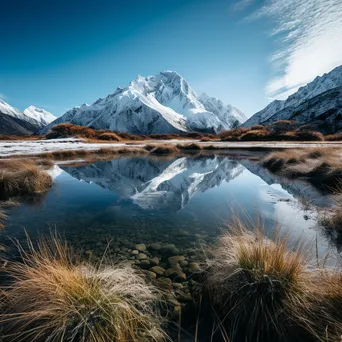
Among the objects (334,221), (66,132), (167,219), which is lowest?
(167,219)

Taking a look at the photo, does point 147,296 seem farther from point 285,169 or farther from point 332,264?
point 285,169

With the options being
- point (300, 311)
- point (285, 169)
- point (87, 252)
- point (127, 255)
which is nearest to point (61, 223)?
point (87, 252)

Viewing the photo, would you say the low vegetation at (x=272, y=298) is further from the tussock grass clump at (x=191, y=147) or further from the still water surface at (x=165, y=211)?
the tussock grass clump at (x=191, y=147)

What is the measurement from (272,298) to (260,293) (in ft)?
0.69

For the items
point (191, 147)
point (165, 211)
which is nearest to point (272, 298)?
point (165, 211)

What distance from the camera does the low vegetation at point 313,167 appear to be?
1184 centimetres

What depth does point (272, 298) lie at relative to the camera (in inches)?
121

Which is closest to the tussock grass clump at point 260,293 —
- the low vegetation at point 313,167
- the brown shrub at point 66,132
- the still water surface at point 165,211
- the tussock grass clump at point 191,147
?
the still water surface at point 165,211

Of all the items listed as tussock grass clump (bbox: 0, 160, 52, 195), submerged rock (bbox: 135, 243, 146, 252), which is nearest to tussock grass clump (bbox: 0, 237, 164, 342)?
submerged rock (bbox: 135, 243, 146, 252)

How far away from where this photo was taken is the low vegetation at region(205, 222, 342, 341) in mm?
2848

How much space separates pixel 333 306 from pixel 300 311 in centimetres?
43

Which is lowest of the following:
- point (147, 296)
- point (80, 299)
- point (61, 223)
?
point (61, 223)

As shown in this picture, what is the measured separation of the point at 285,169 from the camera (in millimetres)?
16500

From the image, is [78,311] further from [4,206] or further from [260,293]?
[4,206]
